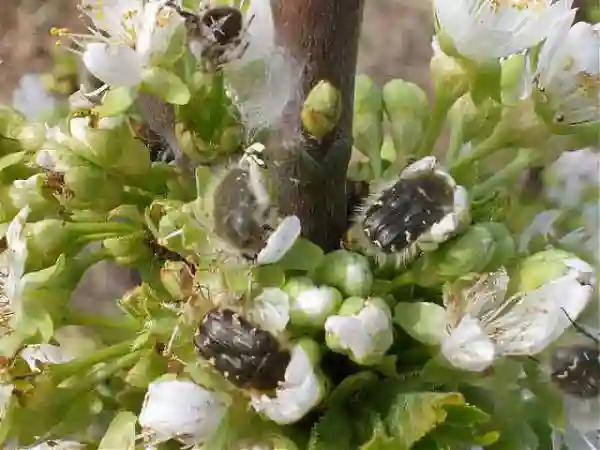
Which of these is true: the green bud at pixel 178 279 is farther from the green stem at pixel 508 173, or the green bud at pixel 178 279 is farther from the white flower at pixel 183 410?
the green stem at pixel 508 173

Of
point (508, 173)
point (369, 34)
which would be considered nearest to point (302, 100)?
point (508, 173)

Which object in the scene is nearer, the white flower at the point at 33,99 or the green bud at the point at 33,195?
the green bud at the point at 33,195

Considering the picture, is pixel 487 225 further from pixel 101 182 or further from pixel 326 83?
pixel 101 182

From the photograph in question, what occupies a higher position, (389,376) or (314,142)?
(314,142)

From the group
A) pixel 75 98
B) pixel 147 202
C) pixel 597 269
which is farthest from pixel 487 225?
pixel 75 98

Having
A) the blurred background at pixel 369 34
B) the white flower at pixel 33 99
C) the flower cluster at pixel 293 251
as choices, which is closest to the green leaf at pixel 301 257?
the flower cluster at pixel 293 251
